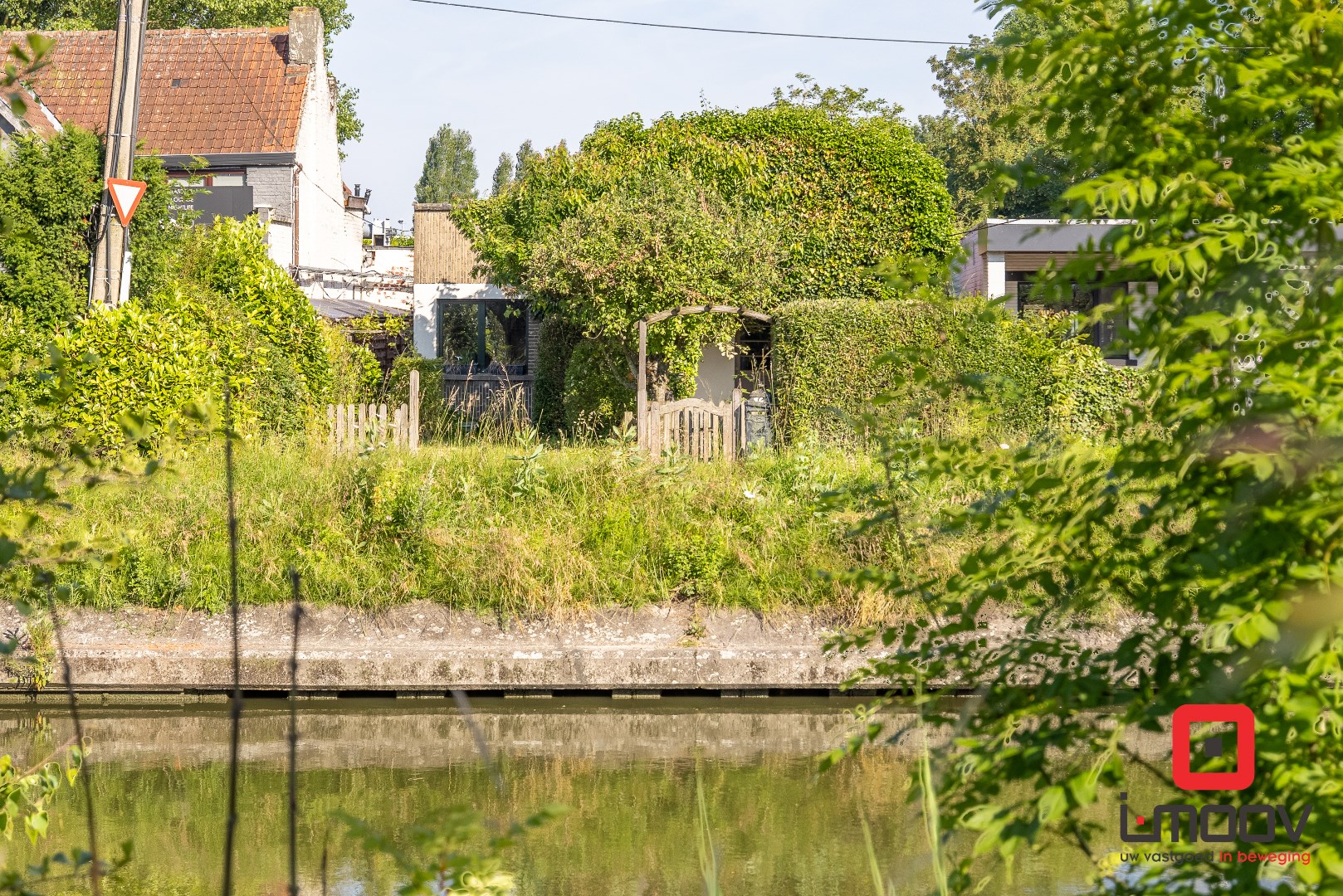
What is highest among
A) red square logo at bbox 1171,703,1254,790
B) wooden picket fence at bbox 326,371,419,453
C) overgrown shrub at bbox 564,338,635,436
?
overgrown shrub at bbox 564,338,635,436

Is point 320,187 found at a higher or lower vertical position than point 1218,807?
higher

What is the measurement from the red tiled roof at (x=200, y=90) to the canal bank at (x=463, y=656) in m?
21.6

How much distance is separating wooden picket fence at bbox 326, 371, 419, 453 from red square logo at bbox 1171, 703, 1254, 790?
9.26 m

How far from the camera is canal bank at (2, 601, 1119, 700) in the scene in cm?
868

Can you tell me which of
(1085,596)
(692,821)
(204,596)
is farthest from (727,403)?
(1085,596)

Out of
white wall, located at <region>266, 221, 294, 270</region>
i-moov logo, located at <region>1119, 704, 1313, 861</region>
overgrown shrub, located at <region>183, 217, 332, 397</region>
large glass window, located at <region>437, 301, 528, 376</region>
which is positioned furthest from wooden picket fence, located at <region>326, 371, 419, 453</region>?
white wall, located at <region>266, 221, 294, 270</region>

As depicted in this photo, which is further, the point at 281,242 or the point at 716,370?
the point at 281,242

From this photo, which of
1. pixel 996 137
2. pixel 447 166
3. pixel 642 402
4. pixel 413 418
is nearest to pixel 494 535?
pixel 642 402

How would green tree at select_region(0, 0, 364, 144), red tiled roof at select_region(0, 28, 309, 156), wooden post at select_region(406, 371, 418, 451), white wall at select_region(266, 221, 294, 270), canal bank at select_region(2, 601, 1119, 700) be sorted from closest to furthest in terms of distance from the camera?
canal bank at select_region(2, 601, 1119, 700)
wooden post at select_region(406, 371, 418, 451)
white wall at select_region(266, 221, 294, 270)
red tiled roof at select_region(0, 28, 309, 156)
green tree at select_region(0, 0, 364, 144)

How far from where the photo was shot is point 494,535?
31.1 ft

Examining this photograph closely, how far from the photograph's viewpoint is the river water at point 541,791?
18.0 ft

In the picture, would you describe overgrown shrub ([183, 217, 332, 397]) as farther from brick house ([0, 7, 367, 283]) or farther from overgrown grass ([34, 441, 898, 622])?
brick house ([0, 7, 367, 283])

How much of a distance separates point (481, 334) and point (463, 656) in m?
17.9

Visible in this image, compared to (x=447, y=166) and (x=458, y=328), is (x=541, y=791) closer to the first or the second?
(x=458, y=328)
